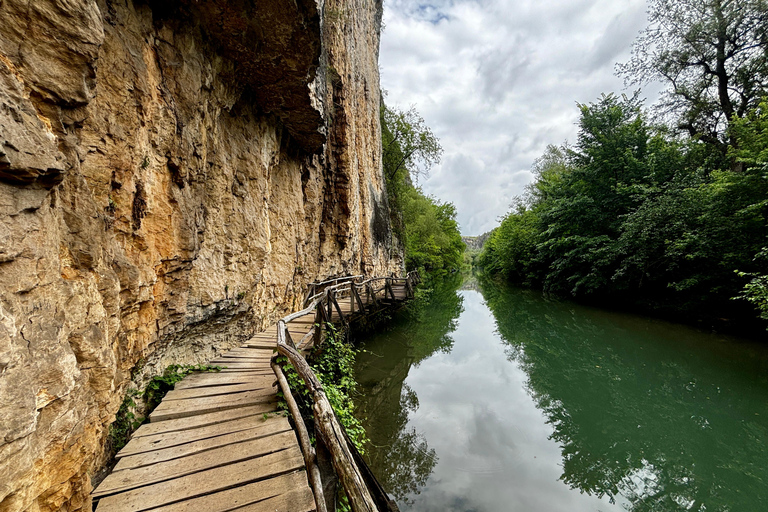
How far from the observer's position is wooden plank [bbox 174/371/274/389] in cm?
358

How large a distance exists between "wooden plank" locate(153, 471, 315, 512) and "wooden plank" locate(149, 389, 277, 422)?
1.20m

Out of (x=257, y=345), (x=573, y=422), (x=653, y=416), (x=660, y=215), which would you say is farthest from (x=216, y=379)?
(x=660, y=215)

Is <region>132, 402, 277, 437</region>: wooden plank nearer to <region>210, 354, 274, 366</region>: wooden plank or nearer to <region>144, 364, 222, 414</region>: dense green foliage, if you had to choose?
<region>144, 364, 222, 414</region>: dense green foliage

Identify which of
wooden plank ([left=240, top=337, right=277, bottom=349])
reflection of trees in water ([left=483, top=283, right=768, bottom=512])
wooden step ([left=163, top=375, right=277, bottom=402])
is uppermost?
wooden plank ([left=240, top=337, right=277, bottom=349])

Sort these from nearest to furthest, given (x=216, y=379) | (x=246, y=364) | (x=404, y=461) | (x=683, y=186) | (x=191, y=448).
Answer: (x=191, y=448)
(x=216, y=379)
(x=246, y=364)
(x=404, y=461)
(x=683, y=186)

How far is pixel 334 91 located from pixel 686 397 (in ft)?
39.1

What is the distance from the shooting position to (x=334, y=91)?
Answer: 9289 millimetres

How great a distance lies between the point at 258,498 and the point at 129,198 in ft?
9.82

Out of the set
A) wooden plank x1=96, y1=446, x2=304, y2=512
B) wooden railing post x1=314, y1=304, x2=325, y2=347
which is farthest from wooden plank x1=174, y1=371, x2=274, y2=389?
wooden plank x1=96, y1=446, x2=304, y2=512

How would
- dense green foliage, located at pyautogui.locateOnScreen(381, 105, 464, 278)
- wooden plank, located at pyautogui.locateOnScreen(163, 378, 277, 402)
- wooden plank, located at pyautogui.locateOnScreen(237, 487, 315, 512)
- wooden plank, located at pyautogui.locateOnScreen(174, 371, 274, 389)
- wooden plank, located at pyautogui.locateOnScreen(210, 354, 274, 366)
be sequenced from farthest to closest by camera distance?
dense green foliage, located at pyautogui.locateOnScreen(381, 105, 464, 278) → wooden plank, located at pyautogui.locateOnScreen(210, 354, 274, 366) → wooden plank, located at pyautogui.locateOnScreen(174, 371, 274, 389) → wooden plank, located at pyautogui.locateOnScreen(163, 378, 277, 402) → wooden plank, located at pyautogui.locateOnScreen(237, 487, 315, 512)

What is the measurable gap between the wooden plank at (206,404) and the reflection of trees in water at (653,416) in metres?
4.44

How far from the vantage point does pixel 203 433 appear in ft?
8.70

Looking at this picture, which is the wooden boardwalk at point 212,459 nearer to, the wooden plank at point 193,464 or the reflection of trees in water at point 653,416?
the wooden plank at point 193,464

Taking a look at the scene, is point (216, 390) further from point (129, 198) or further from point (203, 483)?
point (129, 198)
